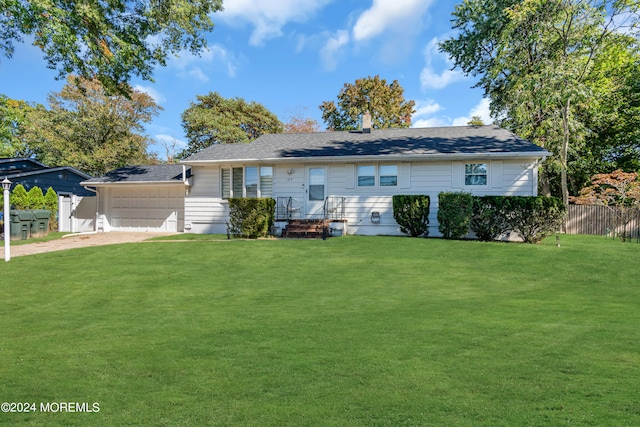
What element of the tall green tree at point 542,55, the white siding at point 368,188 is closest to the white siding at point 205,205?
the white siding at point 368,188

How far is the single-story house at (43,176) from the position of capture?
19.8 m

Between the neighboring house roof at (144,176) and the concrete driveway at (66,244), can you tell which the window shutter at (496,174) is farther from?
the concrete driveway at (66,244)

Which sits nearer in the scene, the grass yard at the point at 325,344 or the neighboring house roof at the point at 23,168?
the grass yard at the point at 325,344

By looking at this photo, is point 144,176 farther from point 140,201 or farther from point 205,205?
point 205,205

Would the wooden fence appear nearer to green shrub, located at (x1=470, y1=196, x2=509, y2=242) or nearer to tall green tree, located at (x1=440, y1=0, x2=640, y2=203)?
tall green tree, located at (x1=440, y1=0, x2=640, y2=203)

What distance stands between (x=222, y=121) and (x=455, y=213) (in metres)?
23.8

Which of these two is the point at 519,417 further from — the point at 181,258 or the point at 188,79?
the point at 188,79

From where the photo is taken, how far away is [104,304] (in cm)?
683

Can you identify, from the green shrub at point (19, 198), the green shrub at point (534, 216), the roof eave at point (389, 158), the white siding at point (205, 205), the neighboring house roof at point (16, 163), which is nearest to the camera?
the green shrub at point (534, 216)

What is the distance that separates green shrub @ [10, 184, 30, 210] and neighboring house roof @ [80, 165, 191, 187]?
2602 mm

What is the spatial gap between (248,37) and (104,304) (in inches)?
854

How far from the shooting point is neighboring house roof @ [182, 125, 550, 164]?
1517 cm

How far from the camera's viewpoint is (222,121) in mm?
31969

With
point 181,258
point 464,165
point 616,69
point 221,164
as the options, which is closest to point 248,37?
point 221,164
